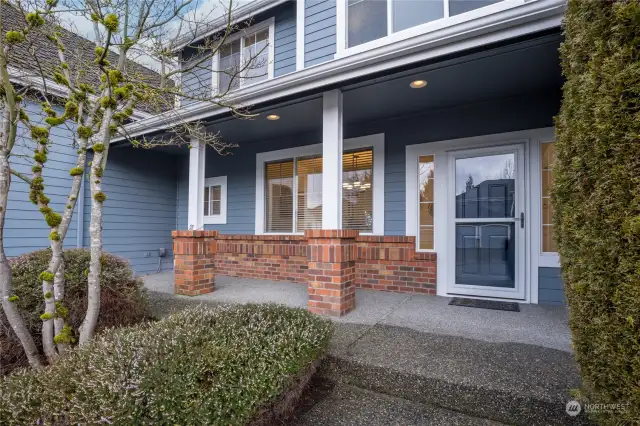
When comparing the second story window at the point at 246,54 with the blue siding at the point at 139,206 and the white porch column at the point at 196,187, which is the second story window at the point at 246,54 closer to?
the white porch column at the point at 196,187

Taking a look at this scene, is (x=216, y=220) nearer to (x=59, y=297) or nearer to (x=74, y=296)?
(x=74, y=296)

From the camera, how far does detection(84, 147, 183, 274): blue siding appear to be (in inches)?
239

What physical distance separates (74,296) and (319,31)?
4335 mm

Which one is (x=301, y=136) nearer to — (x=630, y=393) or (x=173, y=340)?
(x=173, y=340)

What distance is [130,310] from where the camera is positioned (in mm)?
2939

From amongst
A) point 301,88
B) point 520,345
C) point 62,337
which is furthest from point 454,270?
point 62,337

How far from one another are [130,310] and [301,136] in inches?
139

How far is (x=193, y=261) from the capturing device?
4.10 meters

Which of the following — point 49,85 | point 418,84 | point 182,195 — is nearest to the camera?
point 418,84

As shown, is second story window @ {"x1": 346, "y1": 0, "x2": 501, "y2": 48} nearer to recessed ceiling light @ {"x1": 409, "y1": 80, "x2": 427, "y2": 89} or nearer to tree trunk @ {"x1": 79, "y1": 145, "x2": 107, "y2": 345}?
recessed ceiling light @ {"x1": 409, "y1": 80, "x2": 427, "y2": 89}

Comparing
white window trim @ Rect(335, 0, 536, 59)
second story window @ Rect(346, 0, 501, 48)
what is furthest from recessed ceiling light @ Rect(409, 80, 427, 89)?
second story window @ Rect(346, 0, 501, 48)

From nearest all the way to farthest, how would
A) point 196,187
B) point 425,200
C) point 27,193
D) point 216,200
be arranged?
point 425,200, point 196,187, point 27,193, point 216,200

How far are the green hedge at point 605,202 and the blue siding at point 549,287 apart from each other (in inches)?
98.0

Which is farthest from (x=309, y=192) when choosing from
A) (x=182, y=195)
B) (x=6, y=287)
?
(x=6, y=287)
